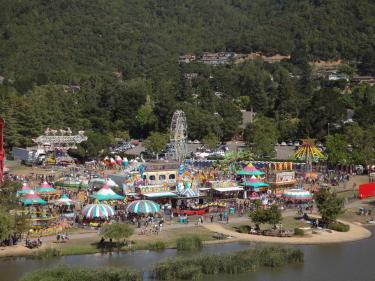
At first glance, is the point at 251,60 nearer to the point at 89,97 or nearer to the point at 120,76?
the point at 120,76

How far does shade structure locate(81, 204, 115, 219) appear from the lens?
5569 cm

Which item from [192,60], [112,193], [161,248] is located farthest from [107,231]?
[192,60]

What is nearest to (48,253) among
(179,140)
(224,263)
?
(224,263)

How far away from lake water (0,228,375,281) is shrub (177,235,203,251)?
1.51 ft

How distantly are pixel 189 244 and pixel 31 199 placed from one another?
14.6 metres

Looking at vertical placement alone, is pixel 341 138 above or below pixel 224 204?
above

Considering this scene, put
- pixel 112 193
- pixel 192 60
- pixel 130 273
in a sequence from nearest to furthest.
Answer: pixel 130 273
pixel 112 193
pixel 192 60

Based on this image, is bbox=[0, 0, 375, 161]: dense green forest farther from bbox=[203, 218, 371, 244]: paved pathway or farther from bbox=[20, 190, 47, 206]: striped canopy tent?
bbox=[203, 218, 371, 244]: paved pathway

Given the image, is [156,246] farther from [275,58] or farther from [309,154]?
[275,58]

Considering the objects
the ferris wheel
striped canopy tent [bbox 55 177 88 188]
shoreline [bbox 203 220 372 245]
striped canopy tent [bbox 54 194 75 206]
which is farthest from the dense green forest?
shoreline [bbox 203 220 372 245]

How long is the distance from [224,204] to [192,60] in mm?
120268

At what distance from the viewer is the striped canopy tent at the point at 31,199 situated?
59406mm

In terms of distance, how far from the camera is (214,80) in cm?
13762

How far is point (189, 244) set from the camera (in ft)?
164
